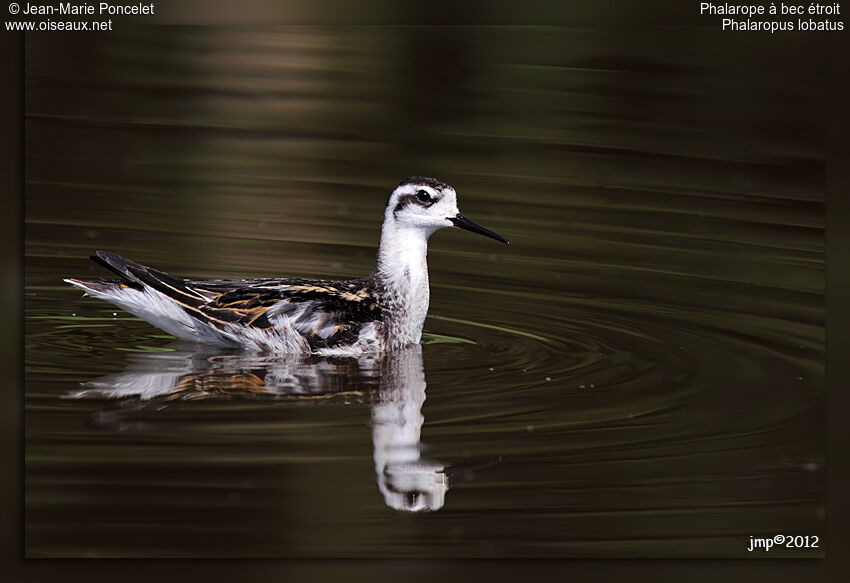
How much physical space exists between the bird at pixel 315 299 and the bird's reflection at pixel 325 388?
13cm

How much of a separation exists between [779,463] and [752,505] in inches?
16.7

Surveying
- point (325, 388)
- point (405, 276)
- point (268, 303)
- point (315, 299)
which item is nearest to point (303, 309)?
point (315, 299)

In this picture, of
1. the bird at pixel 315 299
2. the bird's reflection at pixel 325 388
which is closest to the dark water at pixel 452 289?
the bird's reflection at pixel 325 388

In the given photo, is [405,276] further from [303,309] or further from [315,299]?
[303,309]

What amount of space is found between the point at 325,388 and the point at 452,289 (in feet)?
7.33

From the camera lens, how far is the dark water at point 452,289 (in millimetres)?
9820

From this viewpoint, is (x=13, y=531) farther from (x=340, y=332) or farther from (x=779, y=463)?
(x=779, y=463)

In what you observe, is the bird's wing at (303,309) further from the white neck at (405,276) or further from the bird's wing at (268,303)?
the white neck at (405,276)

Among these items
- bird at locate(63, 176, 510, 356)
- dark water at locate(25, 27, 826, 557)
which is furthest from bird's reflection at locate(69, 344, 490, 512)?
bird at locate(63, 176, 510, 356)

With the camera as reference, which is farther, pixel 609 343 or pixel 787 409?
pixel 609 343

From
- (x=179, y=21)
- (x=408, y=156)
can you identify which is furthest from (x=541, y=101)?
(x=179, y=21)

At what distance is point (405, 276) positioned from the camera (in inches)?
484

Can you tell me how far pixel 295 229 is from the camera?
13664 mm

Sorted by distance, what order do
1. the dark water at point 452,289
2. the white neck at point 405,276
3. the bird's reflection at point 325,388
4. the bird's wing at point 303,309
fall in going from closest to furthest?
the dark water at point 452,289 → the bird's reflection at point 325,388 → the bird's wing at point 303,309 → the white neck at point 405,276
